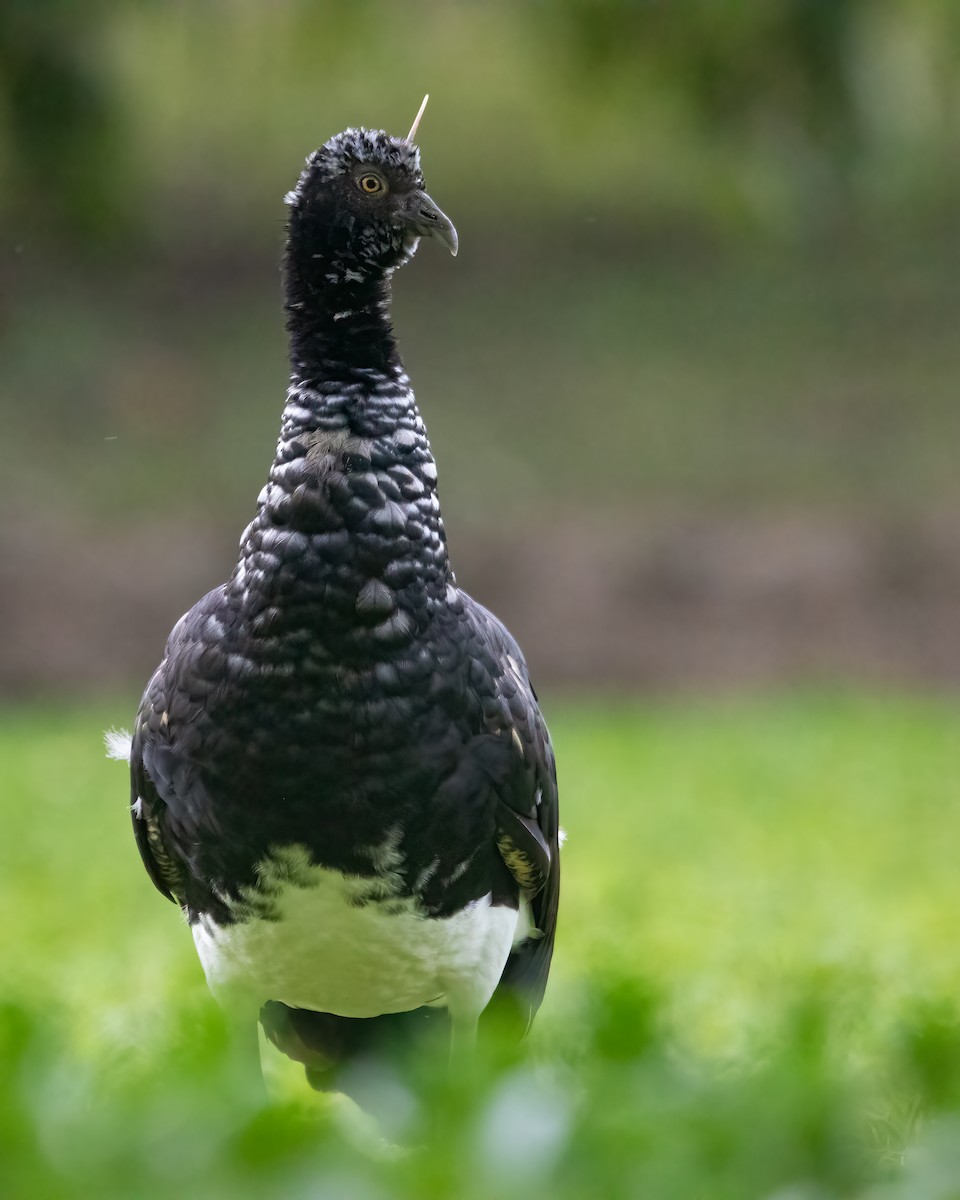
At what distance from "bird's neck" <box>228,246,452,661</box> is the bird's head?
0.14 ft

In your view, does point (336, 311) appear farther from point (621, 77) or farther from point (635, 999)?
point (621, 77)

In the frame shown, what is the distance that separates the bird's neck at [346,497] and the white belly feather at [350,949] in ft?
1.42

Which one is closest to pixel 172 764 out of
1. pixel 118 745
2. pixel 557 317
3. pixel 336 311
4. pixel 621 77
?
pixel 118 745

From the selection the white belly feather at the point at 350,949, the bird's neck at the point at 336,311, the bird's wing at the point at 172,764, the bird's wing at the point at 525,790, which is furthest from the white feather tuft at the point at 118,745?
the bird's neck at the point at 336,311

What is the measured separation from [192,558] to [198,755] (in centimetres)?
1021

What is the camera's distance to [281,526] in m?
2.98

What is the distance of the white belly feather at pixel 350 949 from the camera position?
2.98 m

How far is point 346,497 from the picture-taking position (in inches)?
116

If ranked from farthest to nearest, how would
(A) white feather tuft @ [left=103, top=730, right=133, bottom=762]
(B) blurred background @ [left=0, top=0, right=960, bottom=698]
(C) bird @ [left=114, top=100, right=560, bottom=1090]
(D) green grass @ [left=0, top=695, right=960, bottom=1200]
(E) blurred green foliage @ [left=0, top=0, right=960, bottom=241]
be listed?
(B) blurred background @ [left=0, top=0, right=960, bottom=698] < (E) blurred green foliage @ [left=0, top=0, right=960, bottom=241] < (A) white feather tuft @ [left=103, top=730, right=133, bottom=762] < (C) bird @ [left=114, top=100, right=560, bottom=1090] < (D) green grass @ [left=0, top=695, right=960, bottom=1200]

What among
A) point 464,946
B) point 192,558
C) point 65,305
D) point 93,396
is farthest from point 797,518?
point 464,946

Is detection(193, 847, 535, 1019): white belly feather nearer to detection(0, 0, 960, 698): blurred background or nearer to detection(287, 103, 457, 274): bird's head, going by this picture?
detection(287, 103, 457, 274): bird's head

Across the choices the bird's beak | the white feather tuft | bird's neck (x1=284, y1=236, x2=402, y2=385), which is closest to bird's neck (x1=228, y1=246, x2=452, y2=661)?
bird's neck (x1=284, y1=236, x2=402, y2=385)

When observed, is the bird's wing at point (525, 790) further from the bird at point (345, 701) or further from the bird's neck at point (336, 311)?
the bird's neck at point (336, 311)

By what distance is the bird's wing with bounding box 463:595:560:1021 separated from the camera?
312cm
